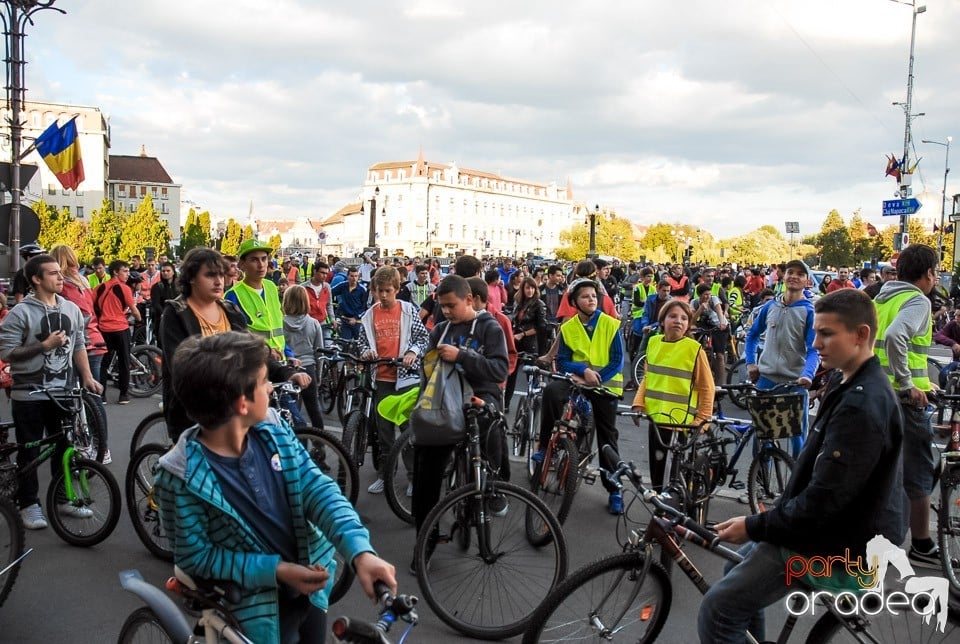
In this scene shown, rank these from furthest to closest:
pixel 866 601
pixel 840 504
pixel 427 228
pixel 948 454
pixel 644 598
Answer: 1. pixel 427 228
2. pixel 948 454
3. pixel 644 598
4. pixel 866 601
5. pixel 840 504

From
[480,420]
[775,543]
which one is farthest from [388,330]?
[775,543]

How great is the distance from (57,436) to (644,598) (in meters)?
4.06

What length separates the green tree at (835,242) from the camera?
59.1 meters

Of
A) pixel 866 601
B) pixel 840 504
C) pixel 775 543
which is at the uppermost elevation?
pixel 840 504

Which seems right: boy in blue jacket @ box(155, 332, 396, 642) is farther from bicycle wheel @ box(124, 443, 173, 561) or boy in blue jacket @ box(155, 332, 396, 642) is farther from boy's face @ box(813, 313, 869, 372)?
bicycle wheel @ box(124, 443, 173, 561)

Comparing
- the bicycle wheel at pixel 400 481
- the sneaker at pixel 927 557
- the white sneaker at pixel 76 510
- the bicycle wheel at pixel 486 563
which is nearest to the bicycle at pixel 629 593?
the bicycle wheel at pixel 486 563

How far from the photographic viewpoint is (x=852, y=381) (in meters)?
2.62

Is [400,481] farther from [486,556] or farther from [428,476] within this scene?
[486,556]

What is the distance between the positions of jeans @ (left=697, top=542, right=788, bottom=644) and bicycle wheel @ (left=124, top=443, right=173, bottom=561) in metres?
3.59

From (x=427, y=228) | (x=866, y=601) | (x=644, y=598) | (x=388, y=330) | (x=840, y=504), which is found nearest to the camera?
(x=840, y=504)

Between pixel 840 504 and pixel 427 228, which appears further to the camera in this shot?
pixel 427 228

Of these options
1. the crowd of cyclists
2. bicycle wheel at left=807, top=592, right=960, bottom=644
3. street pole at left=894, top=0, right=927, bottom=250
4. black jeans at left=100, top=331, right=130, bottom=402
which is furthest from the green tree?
bicycle wheel at left=807, top=592, right=960, bottom=644

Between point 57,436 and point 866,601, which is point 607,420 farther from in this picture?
point 57,436

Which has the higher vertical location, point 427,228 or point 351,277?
point 427,228
